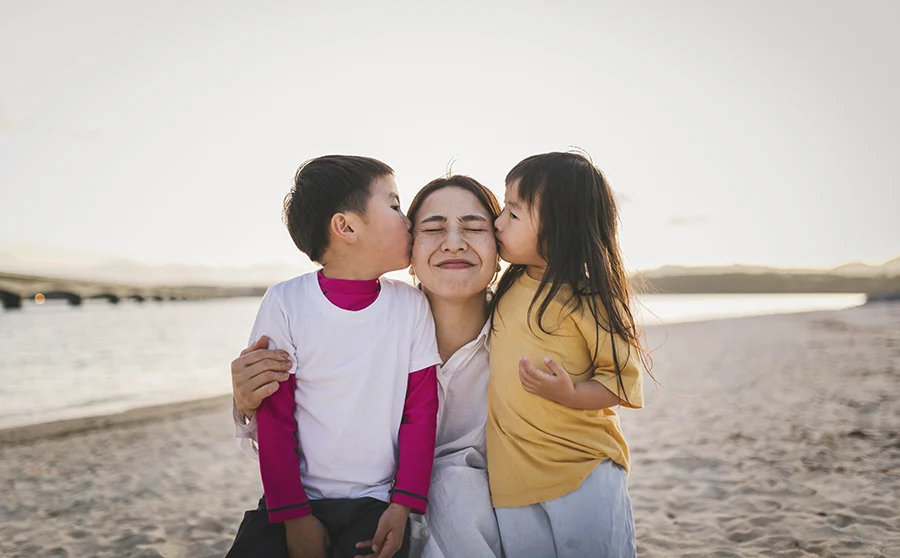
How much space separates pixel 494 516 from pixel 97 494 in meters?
4.23

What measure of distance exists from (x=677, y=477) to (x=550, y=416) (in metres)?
3.45

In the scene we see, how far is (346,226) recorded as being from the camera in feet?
8.60

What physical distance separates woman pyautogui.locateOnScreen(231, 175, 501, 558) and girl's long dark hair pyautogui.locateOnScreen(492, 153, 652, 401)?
0.82ft

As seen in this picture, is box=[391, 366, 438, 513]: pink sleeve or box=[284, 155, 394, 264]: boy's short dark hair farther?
box=[284, 155, 394, 264]: boy's short dark hair

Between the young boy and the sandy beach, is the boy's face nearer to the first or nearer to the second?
the young boy

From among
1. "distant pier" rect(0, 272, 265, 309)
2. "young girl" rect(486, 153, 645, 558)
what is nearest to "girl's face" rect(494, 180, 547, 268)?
"young girl" rect(486, 153, 645, 558)

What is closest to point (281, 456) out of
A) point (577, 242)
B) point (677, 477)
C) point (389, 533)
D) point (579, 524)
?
point (389, 533)

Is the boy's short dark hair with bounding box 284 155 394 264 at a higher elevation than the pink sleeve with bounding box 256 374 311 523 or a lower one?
higher

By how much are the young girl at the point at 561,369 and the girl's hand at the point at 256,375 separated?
85 cm

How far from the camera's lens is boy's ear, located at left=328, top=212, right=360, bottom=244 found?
261cm

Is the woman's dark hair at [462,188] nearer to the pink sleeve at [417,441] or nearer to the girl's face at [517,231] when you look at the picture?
the girl's face at [517,231]

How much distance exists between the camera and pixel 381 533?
234 cm

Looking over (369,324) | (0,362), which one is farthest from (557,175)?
(0,362)

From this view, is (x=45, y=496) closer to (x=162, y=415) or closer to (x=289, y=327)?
(x=162, y=415)
